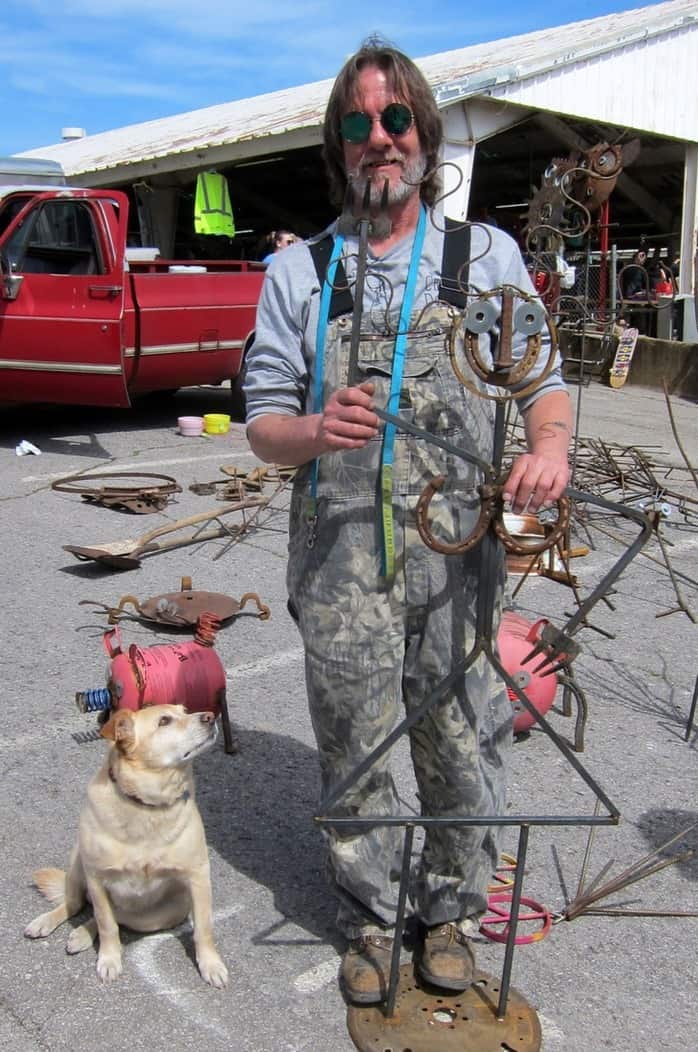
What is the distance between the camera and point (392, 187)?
6.79 feet

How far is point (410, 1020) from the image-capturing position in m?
2.27

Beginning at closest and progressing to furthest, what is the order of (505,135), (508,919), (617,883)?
(508,919)
(617,883)
(505,135)

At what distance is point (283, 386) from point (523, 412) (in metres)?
0.53

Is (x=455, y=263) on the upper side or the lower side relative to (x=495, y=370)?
upper

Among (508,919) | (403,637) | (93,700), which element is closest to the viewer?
(403,637)

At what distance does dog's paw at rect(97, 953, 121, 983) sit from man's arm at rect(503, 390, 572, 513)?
148cm

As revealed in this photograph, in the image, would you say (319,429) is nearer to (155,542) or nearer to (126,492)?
(155,542)

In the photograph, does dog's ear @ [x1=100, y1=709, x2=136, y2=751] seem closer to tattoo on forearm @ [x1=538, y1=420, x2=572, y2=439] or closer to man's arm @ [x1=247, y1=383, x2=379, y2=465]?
man's arm @ [x1=247, y1=383, x2=379, y2=465]

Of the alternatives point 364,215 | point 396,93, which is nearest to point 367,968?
point 364,215

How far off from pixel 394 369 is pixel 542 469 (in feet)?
1.26

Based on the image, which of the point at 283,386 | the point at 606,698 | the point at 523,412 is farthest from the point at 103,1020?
the point at 606,698

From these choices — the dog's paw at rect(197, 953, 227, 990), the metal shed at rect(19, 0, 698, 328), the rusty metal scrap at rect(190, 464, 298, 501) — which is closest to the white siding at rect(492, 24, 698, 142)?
the metal shed at rect(19, 0, 698, 328)

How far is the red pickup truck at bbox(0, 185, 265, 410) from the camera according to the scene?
26.1 feet

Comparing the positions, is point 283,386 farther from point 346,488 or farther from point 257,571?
point 257,571
